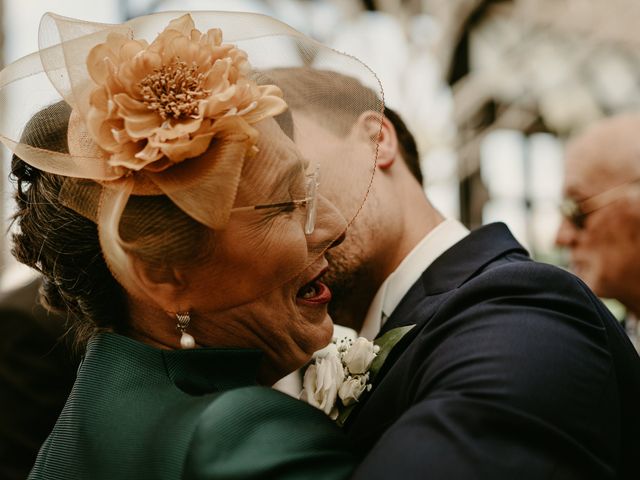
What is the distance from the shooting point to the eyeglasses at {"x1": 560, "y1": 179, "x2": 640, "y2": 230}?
3504 mm

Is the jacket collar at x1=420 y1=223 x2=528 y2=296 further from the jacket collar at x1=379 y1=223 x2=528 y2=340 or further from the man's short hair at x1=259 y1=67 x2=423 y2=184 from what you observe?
the man's short hair at x1=259 y1=67 x2=423 y2=184

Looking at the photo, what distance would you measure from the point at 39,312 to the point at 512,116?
28.7 ft

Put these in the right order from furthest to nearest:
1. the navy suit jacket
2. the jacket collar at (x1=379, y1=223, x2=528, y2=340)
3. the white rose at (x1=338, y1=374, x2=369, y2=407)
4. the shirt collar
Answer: the shirt collar
the jacket collar at (x1=379, y1=223, x2=528, y2=340)
the white rose at (x1=338, y1=374, x2=369, y2=407)
the navy suit jacket

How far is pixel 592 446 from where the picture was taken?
123 centimetres

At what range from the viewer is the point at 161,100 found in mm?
1275

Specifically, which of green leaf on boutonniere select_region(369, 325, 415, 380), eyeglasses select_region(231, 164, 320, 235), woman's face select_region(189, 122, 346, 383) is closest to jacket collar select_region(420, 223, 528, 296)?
green leaf on boutonniere select_region(369, 325, 415, 380)

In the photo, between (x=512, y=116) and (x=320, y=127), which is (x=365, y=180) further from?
(x=512, y=116)

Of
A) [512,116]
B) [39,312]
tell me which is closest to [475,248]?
[39,312]

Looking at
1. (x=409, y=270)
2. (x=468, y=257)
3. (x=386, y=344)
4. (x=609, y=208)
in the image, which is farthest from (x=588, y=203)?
(x=386, y=344)

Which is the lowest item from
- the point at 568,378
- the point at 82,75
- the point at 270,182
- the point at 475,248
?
the point at 475,248

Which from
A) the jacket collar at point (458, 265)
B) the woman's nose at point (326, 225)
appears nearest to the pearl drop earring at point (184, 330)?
the woman's nose at point (326, 225)

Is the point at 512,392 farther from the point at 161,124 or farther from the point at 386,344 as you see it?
the point at 161,124

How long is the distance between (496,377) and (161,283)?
633mm

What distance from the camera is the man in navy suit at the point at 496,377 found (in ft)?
3.77
